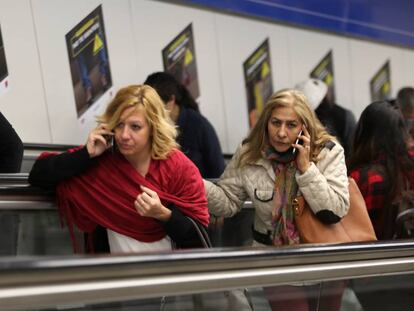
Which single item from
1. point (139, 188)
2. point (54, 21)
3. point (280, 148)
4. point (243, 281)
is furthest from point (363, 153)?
point (54, 21)

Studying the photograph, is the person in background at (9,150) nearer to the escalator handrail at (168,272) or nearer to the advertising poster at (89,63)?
the escalator handrail at (168,272)

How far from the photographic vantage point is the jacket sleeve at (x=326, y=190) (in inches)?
145

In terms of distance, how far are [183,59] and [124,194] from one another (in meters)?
4.62

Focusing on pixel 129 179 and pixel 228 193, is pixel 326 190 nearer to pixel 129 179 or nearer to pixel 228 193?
pixel 228 193

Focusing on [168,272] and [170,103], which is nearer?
[168,272]

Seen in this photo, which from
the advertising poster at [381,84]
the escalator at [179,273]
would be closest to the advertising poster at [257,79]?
the advertising poster at [381,84]

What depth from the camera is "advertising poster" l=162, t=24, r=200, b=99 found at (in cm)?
773

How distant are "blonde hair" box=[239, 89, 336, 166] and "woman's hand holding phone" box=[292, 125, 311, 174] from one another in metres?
0.07

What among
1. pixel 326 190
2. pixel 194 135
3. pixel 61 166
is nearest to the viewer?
pixel 61 166

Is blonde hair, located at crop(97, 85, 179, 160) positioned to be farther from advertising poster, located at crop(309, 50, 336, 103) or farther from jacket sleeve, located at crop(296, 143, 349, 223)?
advertising poster, located at crop(309, 50, 336, 103)

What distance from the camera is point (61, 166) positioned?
3.35m

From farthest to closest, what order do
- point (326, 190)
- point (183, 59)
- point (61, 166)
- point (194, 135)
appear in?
point (183, 59)
point (194, 135)
point (326, 190)
point (61, 166)

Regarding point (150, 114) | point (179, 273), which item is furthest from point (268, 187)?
point (179, 273)

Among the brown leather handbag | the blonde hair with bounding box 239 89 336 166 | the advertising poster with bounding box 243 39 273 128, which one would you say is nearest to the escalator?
the brown leather handbag
